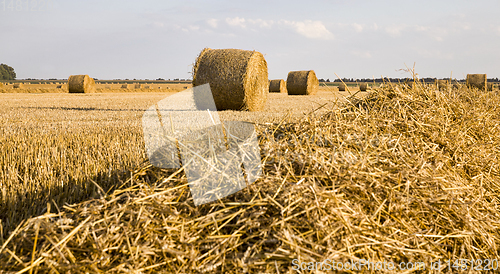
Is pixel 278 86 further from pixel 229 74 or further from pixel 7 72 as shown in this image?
pixel 7 72

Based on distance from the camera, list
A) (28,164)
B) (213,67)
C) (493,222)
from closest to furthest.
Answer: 1. (493,222)
2. (28,164)
3. (213,67)

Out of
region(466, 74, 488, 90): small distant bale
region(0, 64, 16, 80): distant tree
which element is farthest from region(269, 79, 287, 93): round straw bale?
region(0, 64, 16, 80): distant tree

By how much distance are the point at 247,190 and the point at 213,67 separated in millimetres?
7469

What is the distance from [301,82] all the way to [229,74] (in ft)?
39.1

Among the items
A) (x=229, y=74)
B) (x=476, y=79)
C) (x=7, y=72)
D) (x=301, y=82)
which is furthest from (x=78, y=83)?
(x=7, y=72)

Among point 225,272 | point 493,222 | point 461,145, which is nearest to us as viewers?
point 225,272

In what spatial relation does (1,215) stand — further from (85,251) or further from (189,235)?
(189,235)

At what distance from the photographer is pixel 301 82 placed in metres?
20.0

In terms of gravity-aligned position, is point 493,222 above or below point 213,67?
below

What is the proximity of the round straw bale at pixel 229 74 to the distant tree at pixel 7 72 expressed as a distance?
9883 cm

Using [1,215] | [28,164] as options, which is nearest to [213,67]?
[28,164]

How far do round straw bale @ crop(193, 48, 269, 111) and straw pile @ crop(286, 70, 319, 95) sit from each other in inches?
440

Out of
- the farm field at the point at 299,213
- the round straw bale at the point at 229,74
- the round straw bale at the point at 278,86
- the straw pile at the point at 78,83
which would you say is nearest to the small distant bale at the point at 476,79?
the round straw bale at the point at 278,86

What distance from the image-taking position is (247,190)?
171 cm
